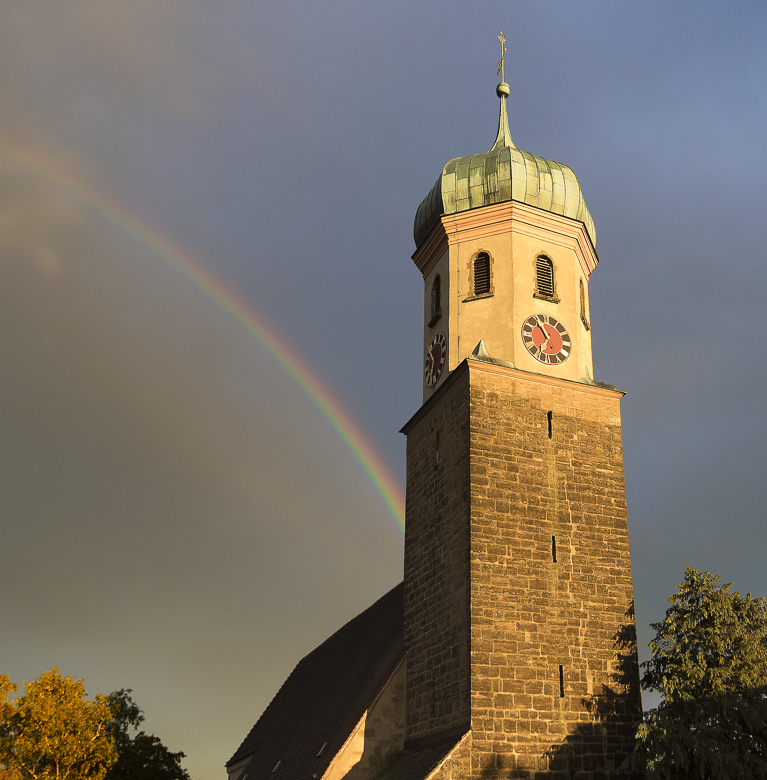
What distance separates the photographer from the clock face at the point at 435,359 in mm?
21948

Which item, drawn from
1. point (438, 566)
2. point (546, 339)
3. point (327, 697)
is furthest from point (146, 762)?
point (546, 339)

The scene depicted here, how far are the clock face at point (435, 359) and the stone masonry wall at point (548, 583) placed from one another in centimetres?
219

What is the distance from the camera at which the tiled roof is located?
21.2 meters

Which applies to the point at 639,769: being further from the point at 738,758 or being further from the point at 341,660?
the point at 341,660

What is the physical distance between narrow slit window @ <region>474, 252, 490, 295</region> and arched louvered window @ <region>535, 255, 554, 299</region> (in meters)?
1.18

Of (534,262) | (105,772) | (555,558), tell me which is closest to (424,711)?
(555,558)

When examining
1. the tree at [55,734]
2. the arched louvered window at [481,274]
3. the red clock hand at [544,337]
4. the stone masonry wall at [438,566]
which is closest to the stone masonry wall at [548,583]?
the stone masonry wall at [438,566]

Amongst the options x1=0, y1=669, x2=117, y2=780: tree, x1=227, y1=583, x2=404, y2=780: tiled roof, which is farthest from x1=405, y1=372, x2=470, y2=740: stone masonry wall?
x1=0, y1=669, x2=117, y2=780: tree

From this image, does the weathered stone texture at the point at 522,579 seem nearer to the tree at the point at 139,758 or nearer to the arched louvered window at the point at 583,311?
the arched louvered window at the point at 583,311

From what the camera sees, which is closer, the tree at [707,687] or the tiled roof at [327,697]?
the tree at [707,687]

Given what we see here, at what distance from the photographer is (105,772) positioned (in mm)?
27812

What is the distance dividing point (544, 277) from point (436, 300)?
9.19 feet

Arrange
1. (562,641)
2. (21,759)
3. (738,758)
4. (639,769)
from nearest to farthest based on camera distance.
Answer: (738,758)
(639,769)
(562,641)
(21,759)

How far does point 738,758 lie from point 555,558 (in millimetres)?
4933
